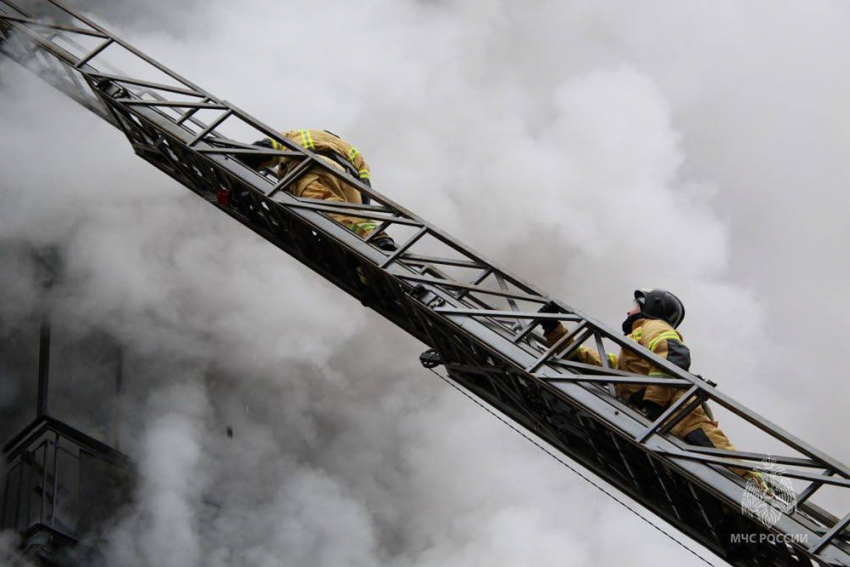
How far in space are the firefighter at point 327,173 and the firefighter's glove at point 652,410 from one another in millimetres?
2237

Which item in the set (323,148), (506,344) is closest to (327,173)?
(323,148)

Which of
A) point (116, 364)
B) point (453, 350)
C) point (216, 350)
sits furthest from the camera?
point (216, 350)

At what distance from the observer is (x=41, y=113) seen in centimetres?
1337

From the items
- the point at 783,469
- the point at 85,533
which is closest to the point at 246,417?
the point at 85,533

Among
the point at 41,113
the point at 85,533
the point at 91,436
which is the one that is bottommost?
the point at 85,533

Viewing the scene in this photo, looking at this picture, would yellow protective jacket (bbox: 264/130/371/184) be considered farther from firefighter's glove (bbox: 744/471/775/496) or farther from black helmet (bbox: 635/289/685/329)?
firefighter's glove (bbox: 744/471/775/496)

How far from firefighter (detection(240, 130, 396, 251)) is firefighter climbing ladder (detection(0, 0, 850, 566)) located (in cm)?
11

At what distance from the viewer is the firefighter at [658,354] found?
695cm

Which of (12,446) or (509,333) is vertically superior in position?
(509,333)

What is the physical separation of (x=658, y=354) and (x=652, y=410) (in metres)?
0.40

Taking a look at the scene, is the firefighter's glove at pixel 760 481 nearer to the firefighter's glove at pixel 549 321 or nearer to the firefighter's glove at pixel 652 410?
the firefighter's glove at pixel 652 410

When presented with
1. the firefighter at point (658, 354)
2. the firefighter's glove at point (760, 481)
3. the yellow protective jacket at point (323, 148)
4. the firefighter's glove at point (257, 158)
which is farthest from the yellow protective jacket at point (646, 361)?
the firefighter's glove at point (257, 158)

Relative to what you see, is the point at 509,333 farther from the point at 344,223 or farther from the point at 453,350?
the point at 344,223

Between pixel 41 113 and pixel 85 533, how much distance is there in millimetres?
5198
